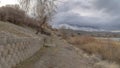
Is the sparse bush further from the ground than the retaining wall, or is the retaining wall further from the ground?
the sparse bush

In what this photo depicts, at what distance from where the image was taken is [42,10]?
4544 centimetres

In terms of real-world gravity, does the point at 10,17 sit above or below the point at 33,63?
above

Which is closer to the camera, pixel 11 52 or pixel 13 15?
pixel 11 52

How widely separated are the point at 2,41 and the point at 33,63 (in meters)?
5.24

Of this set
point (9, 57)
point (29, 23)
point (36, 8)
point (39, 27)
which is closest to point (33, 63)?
point (9, 57)

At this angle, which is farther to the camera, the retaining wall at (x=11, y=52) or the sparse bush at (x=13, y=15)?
the sparse bush at (x=13, y=15)

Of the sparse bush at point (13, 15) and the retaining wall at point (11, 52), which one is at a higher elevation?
the sparse bush at point (13, 15)

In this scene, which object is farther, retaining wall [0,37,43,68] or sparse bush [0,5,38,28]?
sparse bush [0,5,38,28]

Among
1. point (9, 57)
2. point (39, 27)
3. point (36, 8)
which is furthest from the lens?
point (36, 8)

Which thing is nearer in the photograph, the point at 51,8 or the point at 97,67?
the point at 97,67

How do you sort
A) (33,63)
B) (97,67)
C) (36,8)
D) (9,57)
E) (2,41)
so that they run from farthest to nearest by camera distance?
(36,8)
(97,67)
(33,63)
(9,57)
(2,41)

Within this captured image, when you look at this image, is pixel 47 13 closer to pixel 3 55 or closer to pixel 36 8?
pixel 36 8

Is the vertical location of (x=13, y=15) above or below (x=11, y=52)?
above

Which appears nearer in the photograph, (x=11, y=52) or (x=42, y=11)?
(x=11, y=52)
